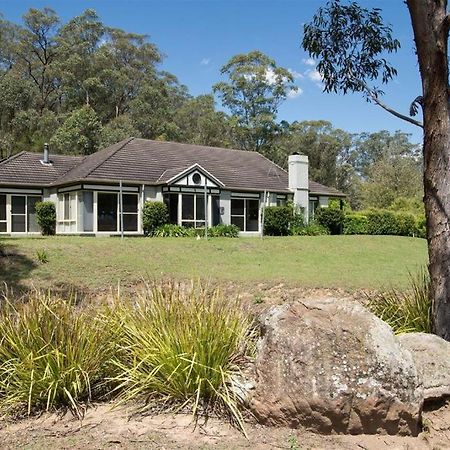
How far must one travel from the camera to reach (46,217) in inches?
1136

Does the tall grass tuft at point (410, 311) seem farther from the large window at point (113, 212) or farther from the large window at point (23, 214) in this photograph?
the large window at point (23, 214)

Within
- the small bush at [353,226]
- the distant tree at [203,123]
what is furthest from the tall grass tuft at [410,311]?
the distant tree at [203,123]

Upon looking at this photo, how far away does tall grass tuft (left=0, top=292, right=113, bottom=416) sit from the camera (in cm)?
466

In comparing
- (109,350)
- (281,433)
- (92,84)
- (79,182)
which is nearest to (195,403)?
(281,433)

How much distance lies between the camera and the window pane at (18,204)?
28641mm

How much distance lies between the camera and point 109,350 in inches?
201

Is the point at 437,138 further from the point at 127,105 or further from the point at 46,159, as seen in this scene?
the point at 127,105

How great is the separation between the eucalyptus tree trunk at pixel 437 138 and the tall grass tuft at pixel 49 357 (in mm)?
3809

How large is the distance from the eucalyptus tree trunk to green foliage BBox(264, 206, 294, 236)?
23.4m

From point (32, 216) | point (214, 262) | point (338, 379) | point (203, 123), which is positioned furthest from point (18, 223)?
point (203, 123)

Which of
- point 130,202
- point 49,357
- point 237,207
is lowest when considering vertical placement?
point 49,357

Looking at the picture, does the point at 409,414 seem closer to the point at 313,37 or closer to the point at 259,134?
the point at 313,37

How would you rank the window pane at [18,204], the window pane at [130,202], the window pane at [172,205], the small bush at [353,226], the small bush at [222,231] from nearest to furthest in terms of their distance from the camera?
the small bush at [222,231], the window pane at [130,202], the window pane at [18,204], the window pane at [172,205], the small bush at [353,226]

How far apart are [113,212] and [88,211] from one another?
1.38 meters
